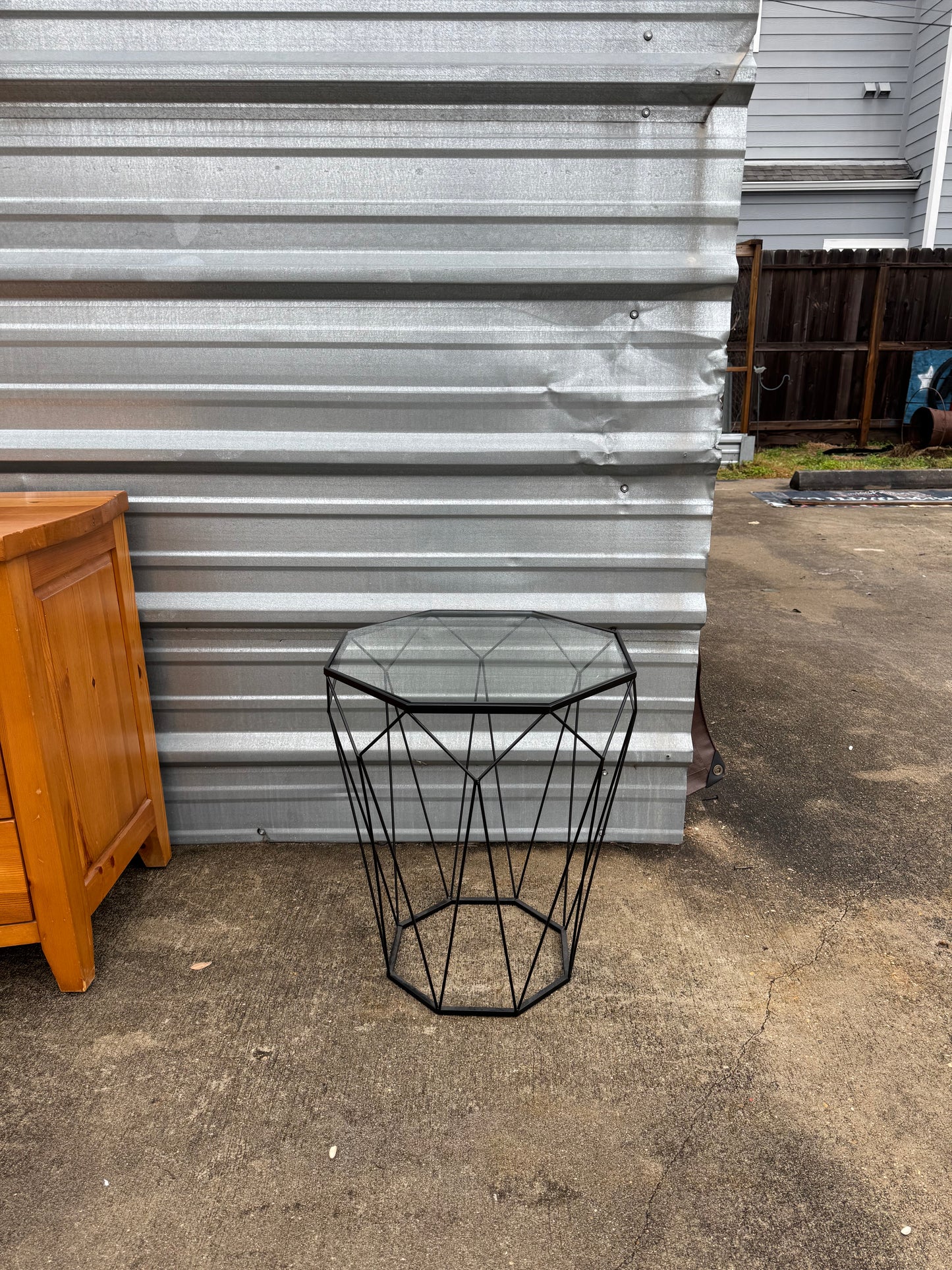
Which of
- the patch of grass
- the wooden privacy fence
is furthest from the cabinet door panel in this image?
the wooden privacy fence

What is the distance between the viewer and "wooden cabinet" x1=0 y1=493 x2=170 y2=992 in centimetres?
170

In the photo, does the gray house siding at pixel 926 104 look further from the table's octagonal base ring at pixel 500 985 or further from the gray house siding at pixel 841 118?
the table's octagonal base ring at pixel 500 985

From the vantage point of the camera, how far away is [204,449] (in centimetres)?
219

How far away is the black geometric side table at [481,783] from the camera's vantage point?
1794 millimetres

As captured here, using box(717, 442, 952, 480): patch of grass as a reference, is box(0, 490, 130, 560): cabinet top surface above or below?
above

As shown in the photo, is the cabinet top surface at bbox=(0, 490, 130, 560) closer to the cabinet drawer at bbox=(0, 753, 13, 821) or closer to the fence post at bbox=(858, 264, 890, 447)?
the cabinet drawer at bbox=(0, 753, 13, 821)

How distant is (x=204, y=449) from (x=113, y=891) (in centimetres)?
123

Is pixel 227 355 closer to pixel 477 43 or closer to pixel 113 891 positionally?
pixel 477 43

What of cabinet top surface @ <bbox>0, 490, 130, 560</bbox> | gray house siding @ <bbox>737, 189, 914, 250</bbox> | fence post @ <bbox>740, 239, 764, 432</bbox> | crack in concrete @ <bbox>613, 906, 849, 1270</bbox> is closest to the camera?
crack in concrete @ <bbox>613, 906, 849, 1270</bbox>

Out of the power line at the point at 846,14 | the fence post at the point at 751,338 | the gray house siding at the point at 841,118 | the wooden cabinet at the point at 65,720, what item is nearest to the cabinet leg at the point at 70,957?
the wooden cabinet at the point at 65,720

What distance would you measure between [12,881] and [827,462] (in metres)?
8.85

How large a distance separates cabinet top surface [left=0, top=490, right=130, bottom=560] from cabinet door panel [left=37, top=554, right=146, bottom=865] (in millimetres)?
108

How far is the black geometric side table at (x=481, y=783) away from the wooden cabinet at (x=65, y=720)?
57cm

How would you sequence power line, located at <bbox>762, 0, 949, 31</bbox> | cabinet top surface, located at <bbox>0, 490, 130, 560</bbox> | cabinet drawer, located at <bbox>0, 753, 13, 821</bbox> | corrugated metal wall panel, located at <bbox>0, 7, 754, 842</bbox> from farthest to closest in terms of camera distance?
power line, located at <bbox>762, 0, 949, 31</bbox>, corrugated metal wall panel, located at <bbox>0, 7, 754, 842</bbox>, cabinet drawer, located at <bbox>0, 753, 13, 821</bbox>, cabinet top surface, located at <bbox>0, 490, 130, 560</bbox>
